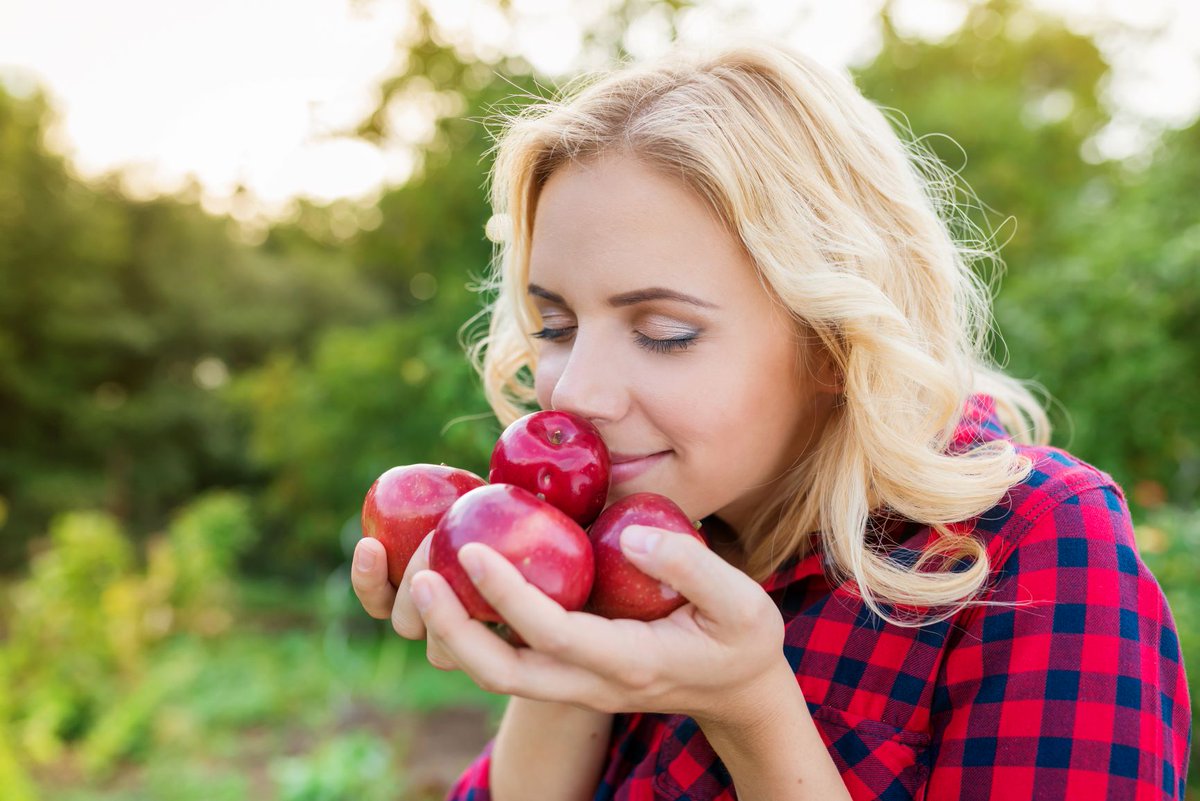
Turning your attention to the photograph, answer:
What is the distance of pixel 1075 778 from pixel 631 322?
90cm

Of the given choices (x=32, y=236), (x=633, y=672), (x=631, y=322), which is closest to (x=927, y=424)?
(x=631, y=322)

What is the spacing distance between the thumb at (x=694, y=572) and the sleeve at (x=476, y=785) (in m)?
0.94

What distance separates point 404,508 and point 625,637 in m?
0.53

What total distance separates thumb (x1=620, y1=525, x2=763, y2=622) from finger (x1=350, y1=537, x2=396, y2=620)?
1.56ft

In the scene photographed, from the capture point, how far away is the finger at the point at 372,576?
1428 millimetres

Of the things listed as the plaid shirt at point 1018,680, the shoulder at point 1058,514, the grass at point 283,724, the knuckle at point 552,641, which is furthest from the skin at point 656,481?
the grass at point 283,724

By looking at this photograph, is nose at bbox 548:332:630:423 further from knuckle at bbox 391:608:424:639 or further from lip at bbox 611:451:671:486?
knuckle at bbox 391:608:424:639

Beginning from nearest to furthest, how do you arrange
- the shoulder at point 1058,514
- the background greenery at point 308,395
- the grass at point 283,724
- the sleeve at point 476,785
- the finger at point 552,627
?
the finger at point 552,627, the shoulder at point 1058,514, the sleeve at point 476,785, the background greenery at point 308,395, the grass at point 283,724

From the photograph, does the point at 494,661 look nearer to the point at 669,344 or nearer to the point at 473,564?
the point at 473,564

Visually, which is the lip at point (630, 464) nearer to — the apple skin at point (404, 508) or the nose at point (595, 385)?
the nose at point (595, 385)

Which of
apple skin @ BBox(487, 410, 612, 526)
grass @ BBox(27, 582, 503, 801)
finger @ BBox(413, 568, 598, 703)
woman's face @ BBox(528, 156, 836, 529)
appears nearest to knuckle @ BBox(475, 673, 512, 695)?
finger @ BBox(413, 568, 598, 703)

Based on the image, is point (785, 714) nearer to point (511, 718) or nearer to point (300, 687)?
point (511, 718)

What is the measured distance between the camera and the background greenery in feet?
15.3

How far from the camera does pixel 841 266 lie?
1563 millimetres
